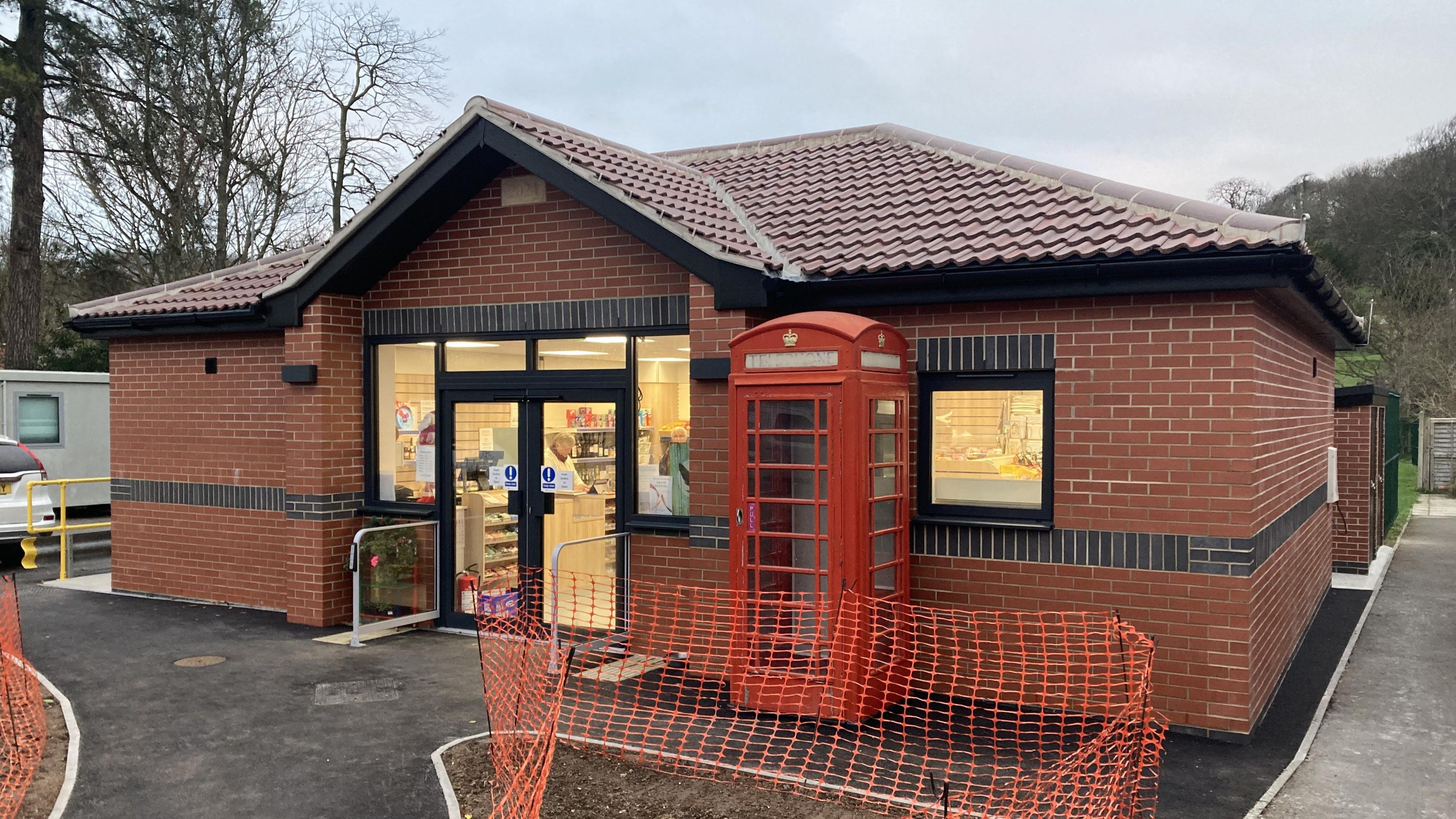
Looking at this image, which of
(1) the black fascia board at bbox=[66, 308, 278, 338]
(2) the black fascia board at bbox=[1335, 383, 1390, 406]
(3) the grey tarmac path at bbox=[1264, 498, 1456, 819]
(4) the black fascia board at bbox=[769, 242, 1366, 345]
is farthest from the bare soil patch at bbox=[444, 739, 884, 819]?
(2) the black fascia board at bbox=[1335, 383, 1390, 406]

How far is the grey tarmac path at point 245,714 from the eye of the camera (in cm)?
602

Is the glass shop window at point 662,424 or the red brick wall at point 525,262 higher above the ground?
the red brick wall at point 525,262

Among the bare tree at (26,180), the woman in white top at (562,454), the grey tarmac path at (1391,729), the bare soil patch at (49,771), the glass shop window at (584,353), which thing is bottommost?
the grey tarmac path at (1391,729)

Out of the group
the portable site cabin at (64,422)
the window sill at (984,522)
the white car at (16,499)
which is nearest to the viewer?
the window sill at (984,522)

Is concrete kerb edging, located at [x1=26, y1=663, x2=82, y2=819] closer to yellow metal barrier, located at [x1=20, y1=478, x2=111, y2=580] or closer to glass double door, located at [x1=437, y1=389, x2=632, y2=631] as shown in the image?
glass double door, located at [x1=437, y1=389, x2=632, y2=631]

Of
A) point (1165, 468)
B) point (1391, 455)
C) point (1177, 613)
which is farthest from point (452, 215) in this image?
point (1391, 455)

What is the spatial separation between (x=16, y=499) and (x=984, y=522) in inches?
543

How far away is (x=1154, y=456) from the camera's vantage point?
7348 mm

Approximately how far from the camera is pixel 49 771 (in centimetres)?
648

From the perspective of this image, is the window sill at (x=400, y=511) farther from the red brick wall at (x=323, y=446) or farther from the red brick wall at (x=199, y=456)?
the red brick wall at (x=199, y=456)

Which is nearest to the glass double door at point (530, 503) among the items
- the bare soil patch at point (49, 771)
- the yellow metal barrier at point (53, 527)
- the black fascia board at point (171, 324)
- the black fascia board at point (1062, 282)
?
the black fascia board at point (1062, 282)

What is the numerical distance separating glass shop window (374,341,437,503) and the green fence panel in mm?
14809

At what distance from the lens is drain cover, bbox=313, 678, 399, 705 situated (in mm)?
7898

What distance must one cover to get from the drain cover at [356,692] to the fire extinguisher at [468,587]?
1.82 metres
